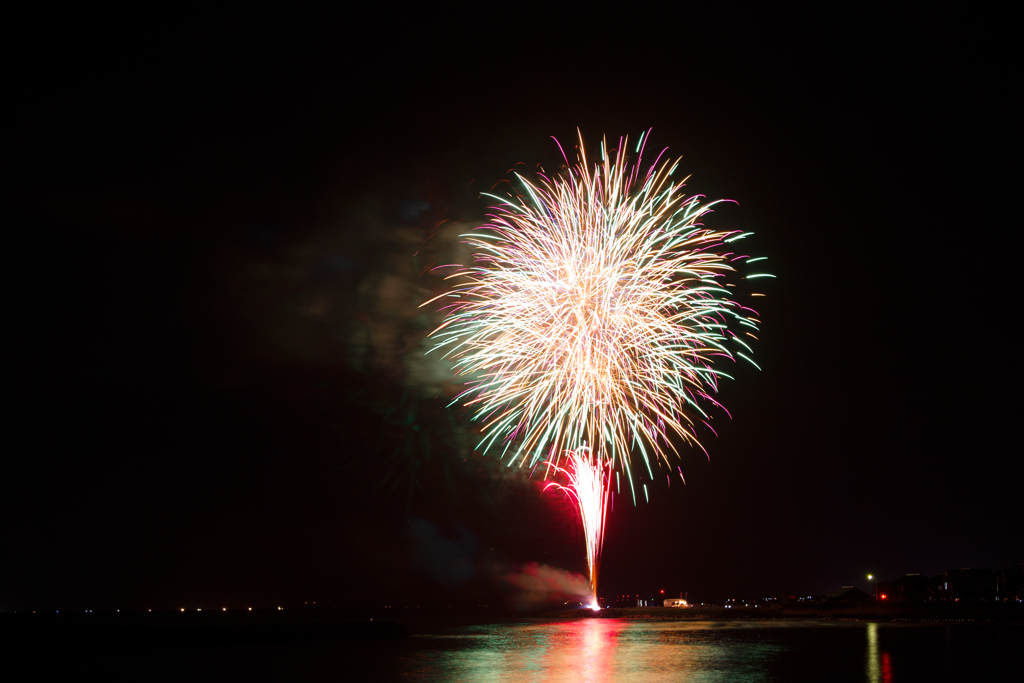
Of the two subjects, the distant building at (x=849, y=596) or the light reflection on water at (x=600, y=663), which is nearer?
the light reflection on water at (x=600, y=663)

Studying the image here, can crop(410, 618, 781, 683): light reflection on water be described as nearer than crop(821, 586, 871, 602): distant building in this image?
Yes

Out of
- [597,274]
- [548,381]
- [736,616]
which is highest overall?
[597,274]

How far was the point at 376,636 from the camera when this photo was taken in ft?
164

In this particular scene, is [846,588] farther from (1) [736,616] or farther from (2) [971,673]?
(2) [971,673]

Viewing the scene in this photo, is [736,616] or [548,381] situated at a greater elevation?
[548,381]

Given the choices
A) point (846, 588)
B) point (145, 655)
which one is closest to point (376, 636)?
point (145, 655)

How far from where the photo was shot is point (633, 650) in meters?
34.4

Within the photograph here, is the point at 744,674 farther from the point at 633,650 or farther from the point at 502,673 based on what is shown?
the point at 633,650

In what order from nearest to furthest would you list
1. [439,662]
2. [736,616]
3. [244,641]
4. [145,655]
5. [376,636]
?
[439,662] < [145,655] < [244,641] < [376,636] < [736,616]

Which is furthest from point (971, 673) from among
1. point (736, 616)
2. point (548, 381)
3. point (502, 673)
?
point (736, 616)

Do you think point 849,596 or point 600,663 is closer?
point 600,663

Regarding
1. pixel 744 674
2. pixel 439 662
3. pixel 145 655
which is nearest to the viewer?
pixel 744 674

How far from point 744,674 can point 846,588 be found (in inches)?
3724

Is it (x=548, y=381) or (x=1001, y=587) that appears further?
(x=1001, y=587)
